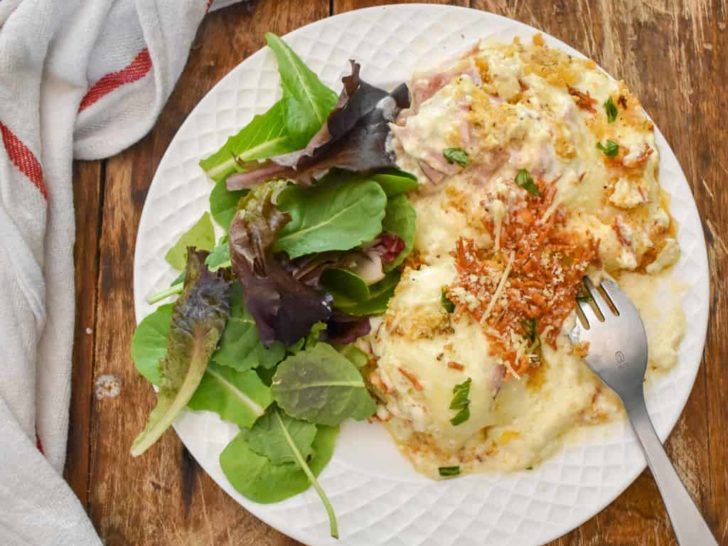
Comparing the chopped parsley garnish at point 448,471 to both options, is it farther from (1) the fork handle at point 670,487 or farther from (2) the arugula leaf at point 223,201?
(2) the arugula leaf at point 223,201

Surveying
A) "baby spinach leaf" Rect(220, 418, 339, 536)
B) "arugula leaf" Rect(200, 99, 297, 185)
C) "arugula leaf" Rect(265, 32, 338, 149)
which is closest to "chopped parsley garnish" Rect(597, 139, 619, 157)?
"arugula leaf" Rect(265, 32, 338, 149)

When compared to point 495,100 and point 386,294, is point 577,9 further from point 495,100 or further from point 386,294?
point 386,294

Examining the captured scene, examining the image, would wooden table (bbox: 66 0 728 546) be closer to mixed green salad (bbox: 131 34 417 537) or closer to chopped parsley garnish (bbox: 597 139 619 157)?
mixed green salad (bbox: 131 34 417 537)

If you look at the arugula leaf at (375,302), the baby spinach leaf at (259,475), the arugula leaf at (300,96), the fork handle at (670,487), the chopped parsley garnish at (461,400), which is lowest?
the fork handle at (670,487)

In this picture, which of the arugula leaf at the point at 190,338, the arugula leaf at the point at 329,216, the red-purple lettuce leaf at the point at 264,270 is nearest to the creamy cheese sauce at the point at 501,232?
the arugula leaf at the point at 329,216

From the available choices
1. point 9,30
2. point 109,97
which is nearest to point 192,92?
point 109,97

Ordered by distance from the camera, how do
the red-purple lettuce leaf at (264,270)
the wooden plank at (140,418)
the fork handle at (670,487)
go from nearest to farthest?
the red-purple lettuce leaf at (264,270) → the fork handle at (670,487) → the wooden plank at (140,418)

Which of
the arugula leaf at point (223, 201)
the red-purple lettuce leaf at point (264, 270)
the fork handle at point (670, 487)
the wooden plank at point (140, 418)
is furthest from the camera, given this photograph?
the wooden plank at point (140, 418)

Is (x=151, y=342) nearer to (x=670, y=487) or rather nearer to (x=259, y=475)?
(x=259, y=475)

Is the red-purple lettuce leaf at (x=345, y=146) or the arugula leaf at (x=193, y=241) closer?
the red-purple lettuce leaf at (x=345, y=146)
